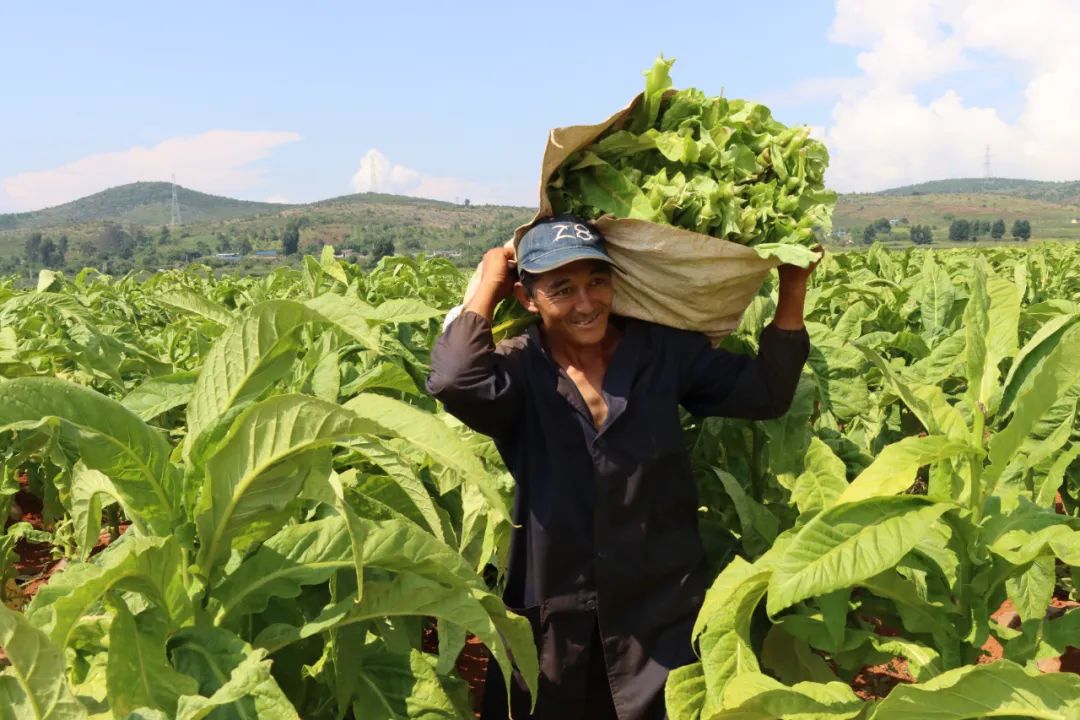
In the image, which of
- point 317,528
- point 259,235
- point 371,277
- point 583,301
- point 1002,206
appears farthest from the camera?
point 1002,206

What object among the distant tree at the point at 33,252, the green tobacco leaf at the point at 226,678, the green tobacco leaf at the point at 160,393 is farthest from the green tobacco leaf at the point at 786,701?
the distant tree at the point at 33,252

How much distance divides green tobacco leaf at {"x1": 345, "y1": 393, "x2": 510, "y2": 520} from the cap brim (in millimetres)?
886

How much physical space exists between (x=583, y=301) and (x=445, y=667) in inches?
38.3

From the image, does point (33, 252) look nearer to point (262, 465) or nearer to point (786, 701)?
point (262, 465)

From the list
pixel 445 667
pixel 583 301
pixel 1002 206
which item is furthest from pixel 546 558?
pixel 1002 206

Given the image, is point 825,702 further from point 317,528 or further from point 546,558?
point 317,528

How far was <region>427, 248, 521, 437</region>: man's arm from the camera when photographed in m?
2.36

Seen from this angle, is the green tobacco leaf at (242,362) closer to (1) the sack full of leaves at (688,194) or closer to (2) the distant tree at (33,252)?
(1) the sack full of leaves at (688,194)

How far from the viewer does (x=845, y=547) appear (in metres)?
1.66

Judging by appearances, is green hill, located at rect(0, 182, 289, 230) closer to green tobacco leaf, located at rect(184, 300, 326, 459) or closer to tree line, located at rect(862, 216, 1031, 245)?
tree line, located at rect(862, 216, 1031, 245)

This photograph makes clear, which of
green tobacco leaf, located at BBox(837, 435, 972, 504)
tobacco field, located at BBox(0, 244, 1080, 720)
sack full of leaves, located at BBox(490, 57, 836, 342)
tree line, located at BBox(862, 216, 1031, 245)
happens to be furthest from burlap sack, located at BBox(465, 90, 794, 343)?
tree line, located at BBox(862, 216, 1031, 245)

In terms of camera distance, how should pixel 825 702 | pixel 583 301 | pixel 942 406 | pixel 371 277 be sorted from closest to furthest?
pixel 825 702 < pixel 942 406 < pixel 583 301 < pixel 371 277

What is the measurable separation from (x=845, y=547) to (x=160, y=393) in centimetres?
157

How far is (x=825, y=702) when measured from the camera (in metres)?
1.83
